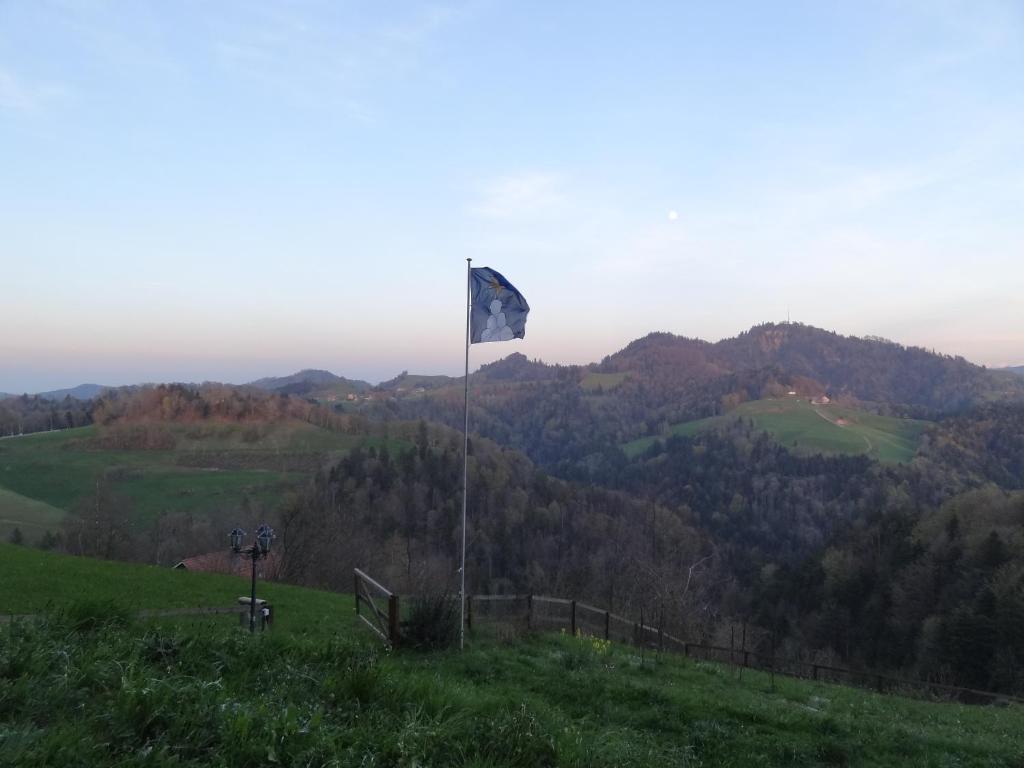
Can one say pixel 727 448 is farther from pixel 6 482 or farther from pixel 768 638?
pixel 6 482

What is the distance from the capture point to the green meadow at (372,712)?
429 cm

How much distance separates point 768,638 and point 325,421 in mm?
92903

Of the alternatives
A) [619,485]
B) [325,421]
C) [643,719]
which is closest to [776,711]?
[643,719]

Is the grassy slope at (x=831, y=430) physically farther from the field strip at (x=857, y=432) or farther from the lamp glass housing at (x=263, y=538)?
the lamp glass housing at (x=263, y=538)

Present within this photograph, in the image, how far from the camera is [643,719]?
8195 mm

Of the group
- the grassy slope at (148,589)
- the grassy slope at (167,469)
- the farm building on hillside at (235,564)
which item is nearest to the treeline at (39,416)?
the grassy slope at (167,469)

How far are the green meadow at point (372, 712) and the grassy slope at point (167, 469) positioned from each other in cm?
6361

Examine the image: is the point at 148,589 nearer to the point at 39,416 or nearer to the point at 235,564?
the point at 235,564

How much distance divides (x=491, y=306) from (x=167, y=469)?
89143 mm

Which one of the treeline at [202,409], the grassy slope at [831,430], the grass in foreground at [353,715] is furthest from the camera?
the grassy slope at [831,430]

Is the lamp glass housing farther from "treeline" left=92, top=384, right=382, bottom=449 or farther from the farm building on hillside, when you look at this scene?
"treeline" left=92, top=384, right=382, bottom=449

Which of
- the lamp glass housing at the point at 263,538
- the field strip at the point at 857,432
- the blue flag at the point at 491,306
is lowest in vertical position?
the field strip at the point at 857,432

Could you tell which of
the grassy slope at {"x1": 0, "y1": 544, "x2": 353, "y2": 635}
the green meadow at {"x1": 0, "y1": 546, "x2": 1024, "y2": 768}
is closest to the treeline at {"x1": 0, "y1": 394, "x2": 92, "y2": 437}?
the grassy slope at {"x1": 0, "y1": 544, "x2": 353, "y2": 635}

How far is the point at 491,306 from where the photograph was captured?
42.1 ft
